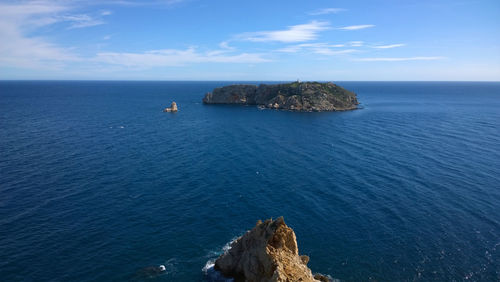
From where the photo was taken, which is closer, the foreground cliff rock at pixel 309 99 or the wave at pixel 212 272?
the wave at pixel 212 272

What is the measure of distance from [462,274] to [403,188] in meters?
25.3

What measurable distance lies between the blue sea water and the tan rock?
25.3 ft

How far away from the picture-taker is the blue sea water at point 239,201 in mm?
39094

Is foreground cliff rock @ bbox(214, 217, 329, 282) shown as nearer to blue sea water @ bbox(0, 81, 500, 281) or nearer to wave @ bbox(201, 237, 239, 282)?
wave @ bbox(201, 237, 239, 282)

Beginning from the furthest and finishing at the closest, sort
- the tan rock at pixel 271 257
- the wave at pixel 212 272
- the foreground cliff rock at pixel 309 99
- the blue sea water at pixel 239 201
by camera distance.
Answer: the foreground cliff rock at pixel 309 99, the blue sea water at pixel 239 201, the wave at pixel 212 272, the tan rock at pixel 271 257

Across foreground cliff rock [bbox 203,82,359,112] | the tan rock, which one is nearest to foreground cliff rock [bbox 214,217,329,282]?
the tan rock

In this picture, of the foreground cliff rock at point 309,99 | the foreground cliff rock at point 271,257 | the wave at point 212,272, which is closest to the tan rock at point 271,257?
the foreground cliff rock at point 271,257

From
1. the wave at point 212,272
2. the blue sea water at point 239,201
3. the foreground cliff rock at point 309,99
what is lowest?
the wave at point 212,272

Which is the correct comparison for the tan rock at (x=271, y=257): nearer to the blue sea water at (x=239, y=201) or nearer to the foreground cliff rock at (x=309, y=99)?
the blue sea water at (x=239, y=201)

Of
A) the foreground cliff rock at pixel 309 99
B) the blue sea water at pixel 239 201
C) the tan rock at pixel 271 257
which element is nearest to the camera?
the tan rock at pixel 271 257

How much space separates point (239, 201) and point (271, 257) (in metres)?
26.2

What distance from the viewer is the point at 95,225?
47.0 meters

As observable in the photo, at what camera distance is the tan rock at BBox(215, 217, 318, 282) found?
2906cm

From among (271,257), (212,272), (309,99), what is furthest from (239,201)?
(309,99)
